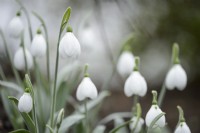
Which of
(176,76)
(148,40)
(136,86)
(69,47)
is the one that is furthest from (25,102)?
(148,40)

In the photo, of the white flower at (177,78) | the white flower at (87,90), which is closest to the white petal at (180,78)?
the white flower at (177,78)

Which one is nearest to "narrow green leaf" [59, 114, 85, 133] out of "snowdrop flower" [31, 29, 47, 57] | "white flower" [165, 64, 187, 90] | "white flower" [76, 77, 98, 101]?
"white flower" [76, 77, 98, 101]

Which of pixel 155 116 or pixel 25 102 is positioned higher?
pixel 25 102

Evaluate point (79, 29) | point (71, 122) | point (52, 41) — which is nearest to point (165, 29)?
point (52, 41)

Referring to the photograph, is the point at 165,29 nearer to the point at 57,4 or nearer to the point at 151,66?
the point at 151,66

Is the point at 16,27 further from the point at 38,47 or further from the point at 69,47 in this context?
the point at 69,47

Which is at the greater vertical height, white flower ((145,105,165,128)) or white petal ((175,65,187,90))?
white petal ((175,65,187,90))

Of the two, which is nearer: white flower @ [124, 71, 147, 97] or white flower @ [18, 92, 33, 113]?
white flower @ [18, 92, 33, 113]

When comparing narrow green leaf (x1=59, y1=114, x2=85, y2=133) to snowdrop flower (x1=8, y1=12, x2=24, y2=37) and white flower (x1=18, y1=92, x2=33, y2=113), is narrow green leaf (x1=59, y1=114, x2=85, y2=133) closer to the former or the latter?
white flower (x1=18, y1=92, x2=33, y2=113)

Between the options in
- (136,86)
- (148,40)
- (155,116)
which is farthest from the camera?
(148,40)

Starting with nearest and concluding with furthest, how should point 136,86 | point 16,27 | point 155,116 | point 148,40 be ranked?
1. point 155,116
2. point 136,86
3. point 16,27
4. point 148,40

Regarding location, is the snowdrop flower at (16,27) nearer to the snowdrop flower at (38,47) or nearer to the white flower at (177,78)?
the snowdrop flower at (38,47)
